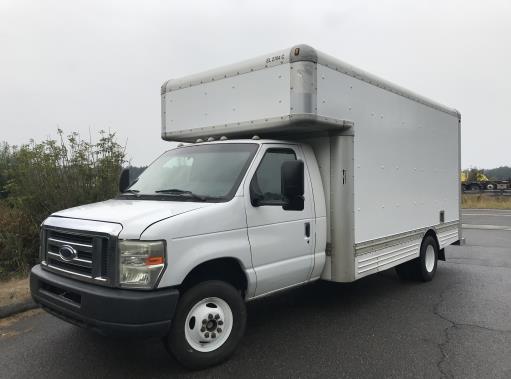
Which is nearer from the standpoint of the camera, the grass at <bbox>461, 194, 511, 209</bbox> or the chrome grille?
the chrome grille

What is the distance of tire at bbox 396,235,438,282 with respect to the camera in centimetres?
704

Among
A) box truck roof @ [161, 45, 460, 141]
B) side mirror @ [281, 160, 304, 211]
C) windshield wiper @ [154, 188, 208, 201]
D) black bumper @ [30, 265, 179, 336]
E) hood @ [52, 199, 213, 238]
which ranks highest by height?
box truck roof @ [161, 45, 460, 141]

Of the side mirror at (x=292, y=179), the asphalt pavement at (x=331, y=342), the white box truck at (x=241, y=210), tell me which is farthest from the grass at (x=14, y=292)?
the side mirror at (x=292, y=179)

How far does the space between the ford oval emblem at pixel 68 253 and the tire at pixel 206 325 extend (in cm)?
101

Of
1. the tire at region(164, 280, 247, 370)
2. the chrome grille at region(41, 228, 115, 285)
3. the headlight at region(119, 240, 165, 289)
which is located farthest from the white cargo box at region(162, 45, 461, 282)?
the chrome grille at region(41, 228, 115, 285)

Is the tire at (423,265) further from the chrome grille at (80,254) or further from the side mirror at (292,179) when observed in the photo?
the chrome grille at (80,254)

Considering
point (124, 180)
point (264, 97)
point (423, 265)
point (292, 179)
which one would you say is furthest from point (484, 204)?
point (292, 179)

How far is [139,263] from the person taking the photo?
11.4ft

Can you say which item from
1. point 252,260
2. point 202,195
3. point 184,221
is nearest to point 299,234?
point 252,260

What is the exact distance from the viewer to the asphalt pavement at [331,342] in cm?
392

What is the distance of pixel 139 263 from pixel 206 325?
2.98 feet

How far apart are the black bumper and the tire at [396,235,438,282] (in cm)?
472

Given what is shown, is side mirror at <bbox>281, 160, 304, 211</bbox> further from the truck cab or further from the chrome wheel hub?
the chrome wheel hub

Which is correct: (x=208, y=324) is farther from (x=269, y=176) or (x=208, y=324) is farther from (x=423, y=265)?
(x=423, y=265)
